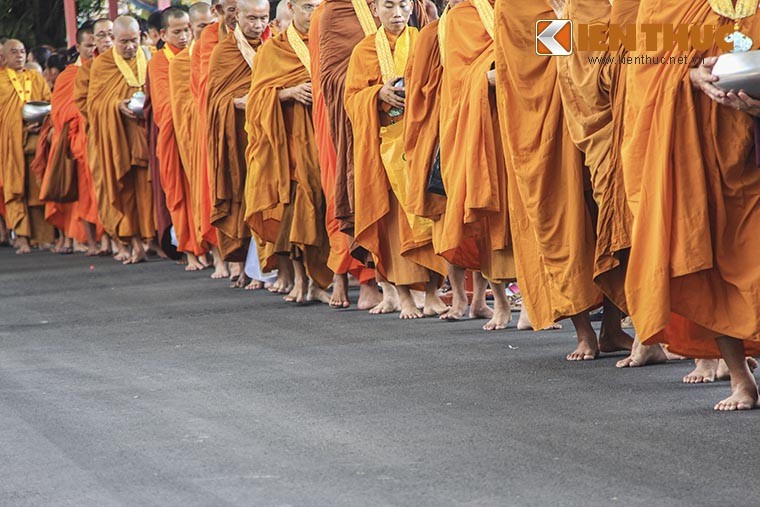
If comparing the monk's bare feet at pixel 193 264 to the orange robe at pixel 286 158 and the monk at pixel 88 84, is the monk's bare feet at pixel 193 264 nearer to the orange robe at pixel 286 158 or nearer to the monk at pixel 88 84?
the monk at pixel 88 84

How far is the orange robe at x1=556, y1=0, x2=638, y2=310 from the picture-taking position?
621cm

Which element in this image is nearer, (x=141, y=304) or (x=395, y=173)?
(x=395, y=173)

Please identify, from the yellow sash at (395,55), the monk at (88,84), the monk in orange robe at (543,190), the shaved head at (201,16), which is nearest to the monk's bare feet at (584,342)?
the monk in orange robe at (543,190)

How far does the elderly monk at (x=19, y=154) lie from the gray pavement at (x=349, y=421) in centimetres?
742

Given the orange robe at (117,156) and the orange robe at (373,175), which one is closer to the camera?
the orange robe at (373,175)

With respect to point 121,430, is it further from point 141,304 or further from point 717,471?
point 141,304

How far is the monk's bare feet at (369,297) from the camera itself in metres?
9.55

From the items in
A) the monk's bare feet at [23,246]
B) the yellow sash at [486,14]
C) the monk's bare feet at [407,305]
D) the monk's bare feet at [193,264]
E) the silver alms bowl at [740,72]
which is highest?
the yellow sash at [486,14]

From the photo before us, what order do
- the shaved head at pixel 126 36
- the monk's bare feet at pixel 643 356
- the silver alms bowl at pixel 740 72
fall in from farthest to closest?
1. the shaved head at pixel 126 36
2. the monk's bare feet at pixel 643 356
3. the silver alms bowl at pixel 740 72

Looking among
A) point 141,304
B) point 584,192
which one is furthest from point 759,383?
point 141,304

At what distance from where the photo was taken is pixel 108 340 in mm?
8539

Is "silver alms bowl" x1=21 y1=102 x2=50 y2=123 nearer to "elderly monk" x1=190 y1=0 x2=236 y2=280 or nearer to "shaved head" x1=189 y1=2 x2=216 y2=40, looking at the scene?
"shaved head" x1=189 y1=2 x2=216 y2=40

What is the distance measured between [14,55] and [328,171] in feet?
25.4

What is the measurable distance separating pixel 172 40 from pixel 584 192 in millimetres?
6623
